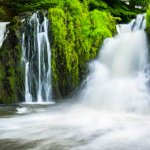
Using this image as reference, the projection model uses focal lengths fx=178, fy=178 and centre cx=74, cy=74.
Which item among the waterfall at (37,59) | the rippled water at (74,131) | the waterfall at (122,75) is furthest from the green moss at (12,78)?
the waterfall at (122,75)

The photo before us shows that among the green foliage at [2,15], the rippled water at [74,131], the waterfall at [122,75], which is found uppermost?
the green foliage at [2,15]

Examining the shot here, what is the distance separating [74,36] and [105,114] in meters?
4.52

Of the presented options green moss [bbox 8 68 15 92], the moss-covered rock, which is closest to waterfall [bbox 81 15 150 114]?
the moss-covered rock

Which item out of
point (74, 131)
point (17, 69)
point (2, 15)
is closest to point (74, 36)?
point (17, 69)

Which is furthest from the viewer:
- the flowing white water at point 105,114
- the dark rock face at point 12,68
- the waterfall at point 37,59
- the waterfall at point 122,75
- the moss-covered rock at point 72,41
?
the moss-covered rock at point 72,41

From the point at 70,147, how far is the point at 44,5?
9.62 meters

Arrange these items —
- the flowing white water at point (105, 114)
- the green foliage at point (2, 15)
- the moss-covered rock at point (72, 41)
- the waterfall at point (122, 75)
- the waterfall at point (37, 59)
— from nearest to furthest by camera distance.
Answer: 1. the flowing white water at point (105, 114)
2. the waterfall at point (122, 75)
3. the waterfall at point (37, 59)
4. the moss-covered rock at point (72, 41)
5. the green foliage at point (2, 15)

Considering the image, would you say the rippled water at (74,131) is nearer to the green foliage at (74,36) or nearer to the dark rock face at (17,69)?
the dark rock face at (17,69)

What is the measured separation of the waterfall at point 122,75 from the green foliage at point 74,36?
1.73 ft

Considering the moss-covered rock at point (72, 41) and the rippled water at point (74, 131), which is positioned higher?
the moss-covered rock at point (72, 41)

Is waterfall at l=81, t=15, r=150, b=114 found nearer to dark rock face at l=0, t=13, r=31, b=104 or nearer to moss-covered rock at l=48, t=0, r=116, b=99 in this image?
moss-covered rock at l=48, t=0, r=116, b=99

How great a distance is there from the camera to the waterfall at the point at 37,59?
313 inches

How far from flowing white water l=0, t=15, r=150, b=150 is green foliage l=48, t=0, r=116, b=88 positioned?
55 centimetres

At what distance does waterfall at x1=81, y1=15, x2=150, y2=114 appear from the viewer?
598cm
